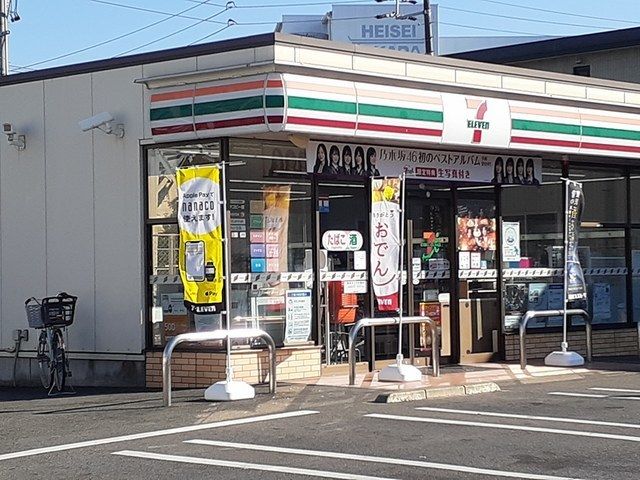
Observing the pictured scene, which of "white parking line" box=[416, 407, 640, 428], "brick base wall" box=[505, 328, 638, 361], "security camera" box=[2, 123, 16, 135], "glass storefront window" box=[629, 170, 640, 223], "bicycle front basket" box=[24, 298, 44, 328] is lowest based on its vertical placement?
"white parking line" box=[416, 407, 640, 428]

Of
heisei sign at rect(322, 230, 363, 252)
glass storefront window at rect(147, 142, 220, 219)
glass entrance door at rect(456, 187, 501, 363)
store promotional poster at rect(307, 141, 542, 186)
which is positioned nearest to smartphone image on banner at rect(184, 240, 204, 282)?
glass storefront window at rect(147, 142, 220, 219)

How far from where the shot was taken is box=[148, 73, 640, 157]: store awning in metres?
13.6

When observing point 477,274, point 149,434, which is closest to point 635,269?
point 477,274

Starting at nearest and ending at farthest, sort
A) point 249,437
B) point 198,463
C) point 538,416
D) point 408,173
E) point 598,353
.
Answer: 1. point 198,463
2. point 249,437
3. point 538,416
4. point 408,173
5. point 598,353

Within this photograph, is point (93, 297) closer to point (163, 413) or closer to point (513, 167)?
point (163, 413)

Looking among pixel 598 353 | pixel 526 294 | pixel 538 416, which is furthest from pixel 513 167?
pixel 538 416

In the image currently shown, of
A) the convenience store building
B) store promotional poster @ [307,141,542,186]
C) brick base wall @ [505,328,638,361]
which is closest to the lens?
the convenience store building

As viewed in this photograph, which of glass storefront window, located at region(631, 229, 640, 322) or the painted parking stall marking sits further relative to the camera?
glass storefront window, located at region(631, 229, 640, 322)

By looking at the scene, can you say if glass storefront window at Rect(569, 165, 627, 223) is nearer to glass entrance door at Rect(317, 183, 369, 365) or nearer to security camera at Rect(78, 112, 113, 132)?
glass entrance door at Rect(317, 183, 369, 365)

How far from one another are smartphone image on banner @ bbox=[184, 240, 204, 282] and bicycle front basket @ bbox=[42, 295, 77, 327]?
2.50 metres

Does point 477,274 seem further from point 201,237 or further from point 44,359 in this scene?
point 44,359

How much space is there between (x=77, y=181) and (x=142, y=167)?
4.27 ft

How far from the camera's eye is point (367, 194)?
52.7ft

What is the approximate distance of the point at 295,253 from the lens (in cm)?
1531
